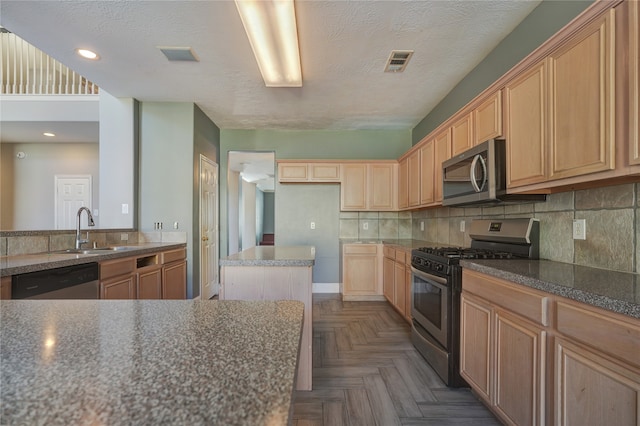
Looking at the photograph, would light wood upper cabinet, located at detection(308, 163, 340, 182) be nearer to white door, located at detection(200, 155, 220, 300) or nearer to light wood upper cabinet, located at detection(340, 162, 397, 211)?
light wood upper cabinet, located at detection(340, 162, 397, 211)

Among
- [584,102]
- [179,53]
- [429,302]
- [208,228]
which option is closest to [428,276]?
[429,302]

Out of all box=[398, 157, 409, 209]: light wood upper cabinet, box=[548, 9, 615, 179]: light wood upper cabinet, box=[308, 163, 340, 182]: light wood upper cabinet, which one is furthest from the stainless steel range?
box=[308, 163, 340, 182]: light wood upper cabinet

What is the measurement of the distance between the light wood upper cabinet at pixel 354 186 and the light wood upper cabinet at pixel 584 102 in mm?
2950

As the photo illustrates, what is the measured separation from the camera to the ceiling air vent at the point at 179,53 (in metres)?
2.56

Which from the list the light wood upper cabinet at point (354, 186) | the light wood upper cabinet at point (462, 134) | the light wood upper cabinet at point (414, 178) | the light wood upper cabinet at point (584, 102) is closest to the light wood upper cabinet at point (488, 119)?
the light wood upper cabinet at point (462, 134)

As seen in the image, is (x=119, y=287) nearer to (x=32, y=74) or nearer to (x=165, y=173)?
(x=165, y=173)

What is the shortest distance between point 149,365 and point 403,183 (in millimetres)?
4077

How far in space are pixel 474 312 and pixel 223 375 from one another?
1.82 m

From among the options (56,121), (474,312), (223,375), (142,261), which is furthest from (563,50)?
(56,121)

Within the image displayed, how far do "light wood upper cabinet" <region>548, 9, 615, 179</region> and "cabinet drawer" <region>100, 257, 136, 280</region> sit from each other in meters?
3.18

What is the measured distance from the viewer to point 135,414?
0.37 m

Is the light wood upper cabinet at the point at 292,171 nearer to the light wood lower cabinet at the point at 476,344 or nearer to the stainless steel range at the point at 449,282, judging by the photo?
the stainless steel range at the point at 449,282

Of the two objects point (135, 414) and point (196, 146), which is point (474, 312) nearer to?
point (135, 414)

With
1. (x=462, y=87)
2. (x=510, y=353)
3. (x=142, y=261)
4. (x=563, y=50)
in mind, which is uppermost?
(x=462, y=87)
